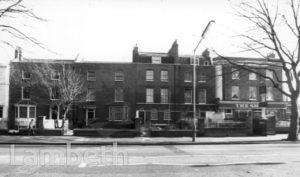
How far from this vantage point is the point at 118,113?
46438 millimetres

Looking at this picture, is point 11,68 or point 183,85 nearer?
point 11,68

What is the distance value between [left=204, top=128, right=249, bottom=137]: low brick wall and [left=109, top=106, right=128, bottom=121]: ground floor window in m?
19.4

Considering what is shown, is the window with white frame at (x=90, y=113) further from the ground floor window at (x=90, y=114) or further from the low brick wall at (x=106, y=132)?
the low brick wall at (x=106, y=132)

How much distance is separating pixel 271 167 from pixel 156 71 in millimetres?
38047

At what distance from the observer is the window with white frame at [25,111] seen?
44.7 m

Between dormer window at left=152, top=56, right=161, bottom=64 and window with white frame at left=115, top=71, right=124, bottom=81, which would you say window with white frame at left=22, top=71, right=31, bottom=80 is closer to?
window with white frame at left=115, top=71, right=124, bottom=81

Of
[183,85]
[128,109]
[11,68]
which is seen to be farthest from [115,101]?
[11,68]

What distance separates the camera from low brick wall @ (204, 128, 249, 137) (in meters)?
28.6

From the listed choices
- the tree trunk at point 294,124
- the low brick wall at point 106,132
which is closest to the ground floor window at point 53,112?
the low brick wall at point 106,132

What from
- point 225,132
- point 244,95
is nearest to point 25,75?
point 225,132

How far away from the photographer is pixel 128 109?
46.5 m

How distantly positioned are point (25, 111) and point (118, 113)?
39.9 feet

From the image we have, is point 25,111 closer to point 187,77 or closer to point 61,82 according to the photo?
point 61,82

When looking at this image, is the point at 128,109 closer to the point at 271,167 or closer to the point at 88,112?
the point at 88,112
